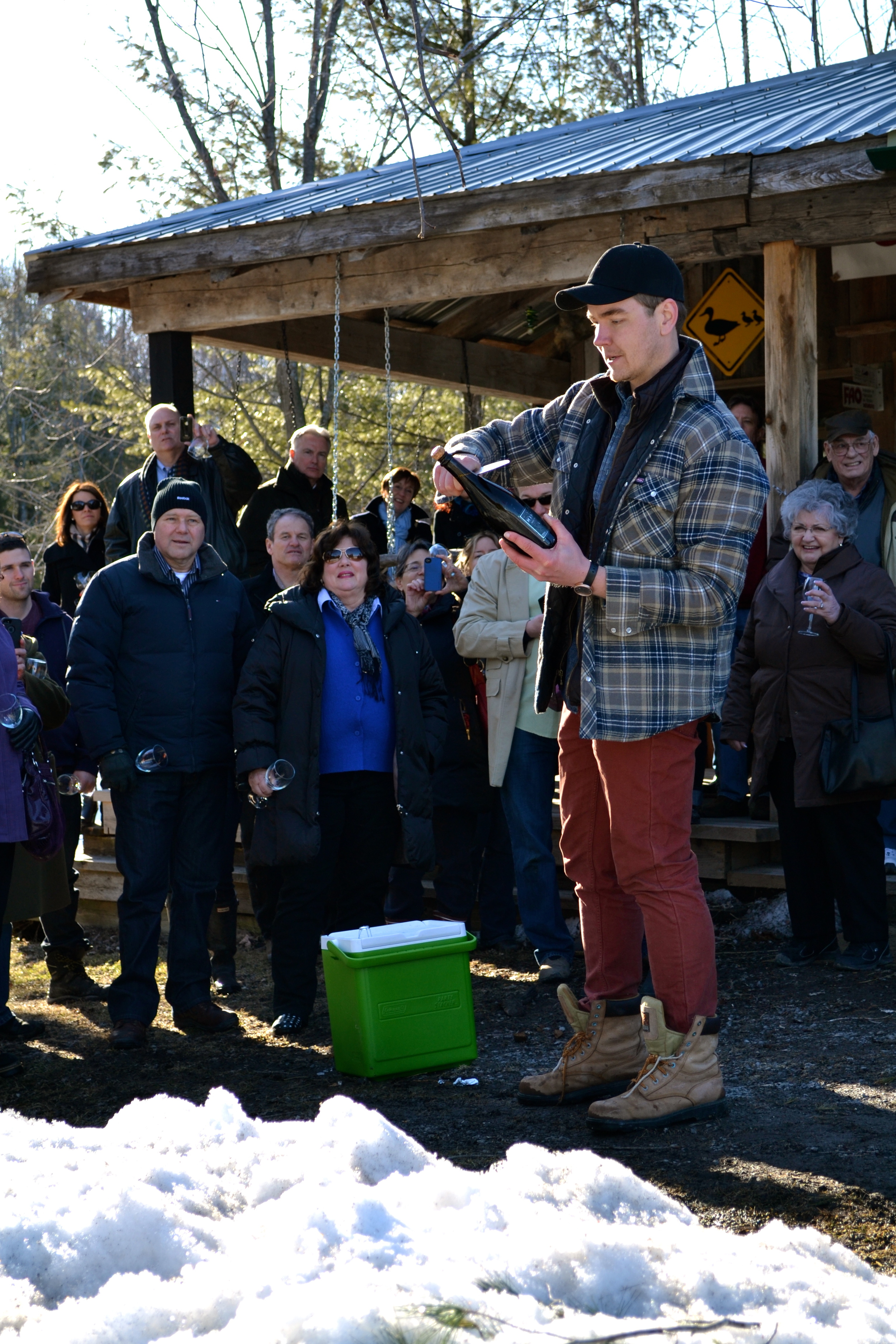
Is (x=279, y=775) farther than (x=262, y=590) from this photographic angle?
No

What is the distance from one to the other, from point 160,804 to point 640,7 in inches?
850

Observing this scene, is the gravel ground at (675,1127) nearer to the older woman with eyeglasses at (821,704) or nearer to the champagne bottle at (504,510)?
the older woman with eyeglasses at (821,704)

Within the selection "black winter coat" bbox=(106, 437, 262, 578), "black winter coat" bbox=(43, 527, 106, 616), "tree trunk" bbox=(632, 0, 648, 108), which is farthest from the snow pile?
"tree trunk" bbox=(632, 0, 648, 108)

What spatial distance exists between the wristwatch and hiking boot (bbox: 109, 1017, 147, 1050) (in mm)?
2767

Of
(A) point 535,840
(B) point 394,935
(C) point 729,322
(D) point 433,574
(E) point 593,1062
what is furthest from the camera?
(C) point 729,322

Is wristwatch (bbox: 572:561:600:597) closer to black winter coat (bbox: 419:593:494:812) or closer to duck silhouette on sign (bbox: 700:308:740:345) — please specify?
black winter coat (bbox: 419:593:494:812)

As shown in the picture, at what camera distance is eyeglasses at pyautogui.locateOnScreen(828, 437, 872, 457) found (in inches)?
260

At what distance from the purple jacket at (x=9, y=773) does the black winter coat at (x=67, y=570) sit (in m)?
3.03

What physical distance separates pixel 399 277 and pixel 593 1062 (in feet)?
17.2

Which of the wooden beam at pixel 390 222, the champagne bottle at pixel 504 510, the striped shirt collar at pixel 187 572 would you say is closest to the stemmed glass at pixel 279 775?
the striped shirt collar at pixel 187 572

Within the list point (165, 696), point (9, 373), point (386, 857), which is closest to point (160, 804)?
point (165, 696)

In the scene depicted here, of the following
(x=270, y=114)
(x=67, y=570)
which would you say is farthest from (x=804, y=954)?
(x=270, y=114)

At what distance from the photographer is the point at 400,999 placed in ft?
15.8

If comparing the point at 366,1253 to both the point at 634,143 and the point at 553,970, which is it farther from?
the point at 634,143
